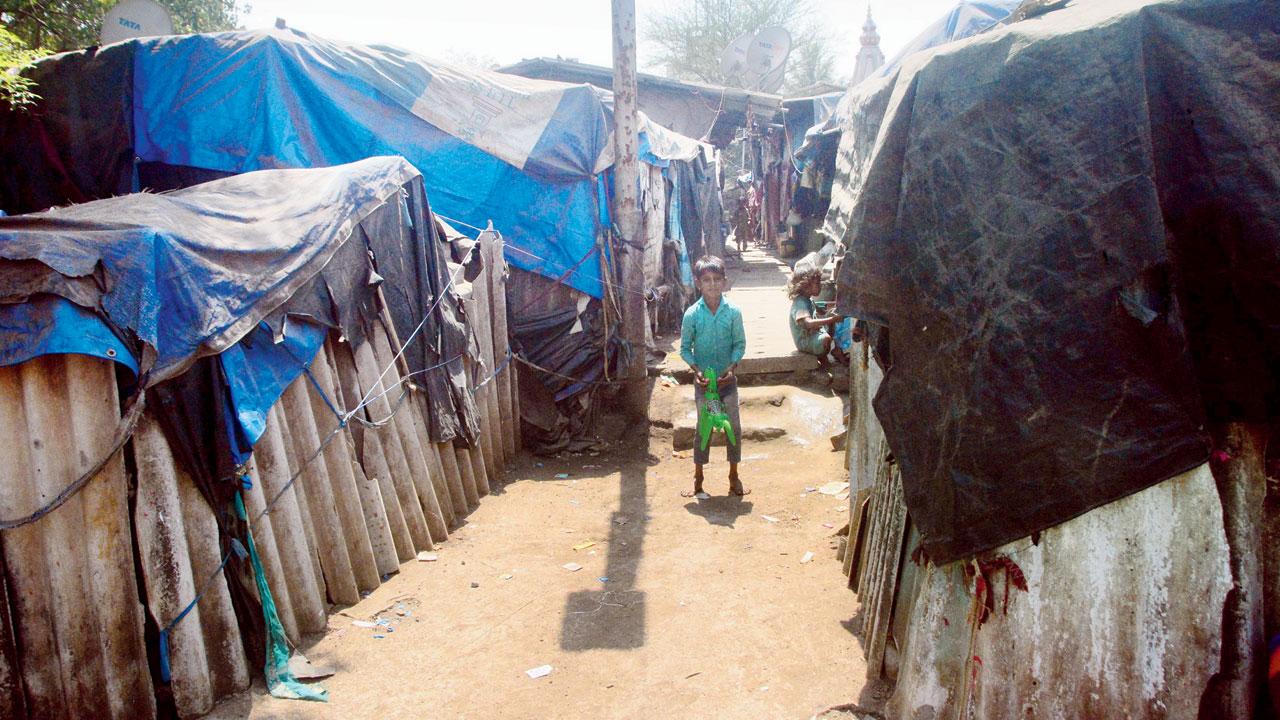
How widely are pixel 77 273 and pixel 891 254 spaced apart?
2.81 m

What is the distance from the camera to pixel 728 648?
4.09 m

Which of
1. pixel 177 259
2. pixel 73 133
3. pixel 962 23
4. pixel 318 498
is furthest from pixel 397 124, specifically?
pixel 962 23

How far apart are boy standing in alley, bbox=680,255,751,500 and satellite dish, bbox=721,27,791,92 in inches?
557

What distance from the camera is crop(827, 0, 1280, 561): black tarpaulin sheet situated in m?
2.34

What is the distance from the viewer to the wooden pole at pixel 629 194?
7.39m

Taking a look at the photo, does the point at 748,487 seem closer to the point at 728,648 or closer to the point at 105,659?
the point at 728,648

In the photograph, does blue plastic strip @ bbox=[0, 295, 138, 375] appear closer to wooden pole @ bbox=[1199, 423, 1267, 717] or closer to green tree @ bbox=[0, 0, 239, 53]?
wooden pole @ bbox=[1199, 423, 1267, 717]

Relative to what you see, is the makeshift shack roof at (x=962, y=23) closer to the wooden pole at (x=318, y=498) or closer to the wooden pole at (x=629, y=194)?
the wooden pole at (x=629, y=194)

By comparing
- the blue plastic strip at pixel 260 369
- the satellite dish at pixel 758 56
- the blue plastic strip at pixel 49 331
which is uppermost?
the satellite dish at pixel 758 56

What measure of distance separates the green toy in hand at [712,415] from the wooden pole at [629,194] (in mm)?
1746

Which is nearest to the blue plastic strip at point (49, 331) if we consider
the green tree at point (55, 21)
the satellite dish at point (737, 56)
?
the green tree at point (55, 21)

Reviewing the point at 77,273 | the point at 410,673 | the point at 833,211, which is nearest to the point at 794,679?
the point at 410,673

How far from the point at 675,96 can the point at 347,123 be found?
9530 millimetres

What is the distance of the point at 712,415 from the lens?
6.43 m
